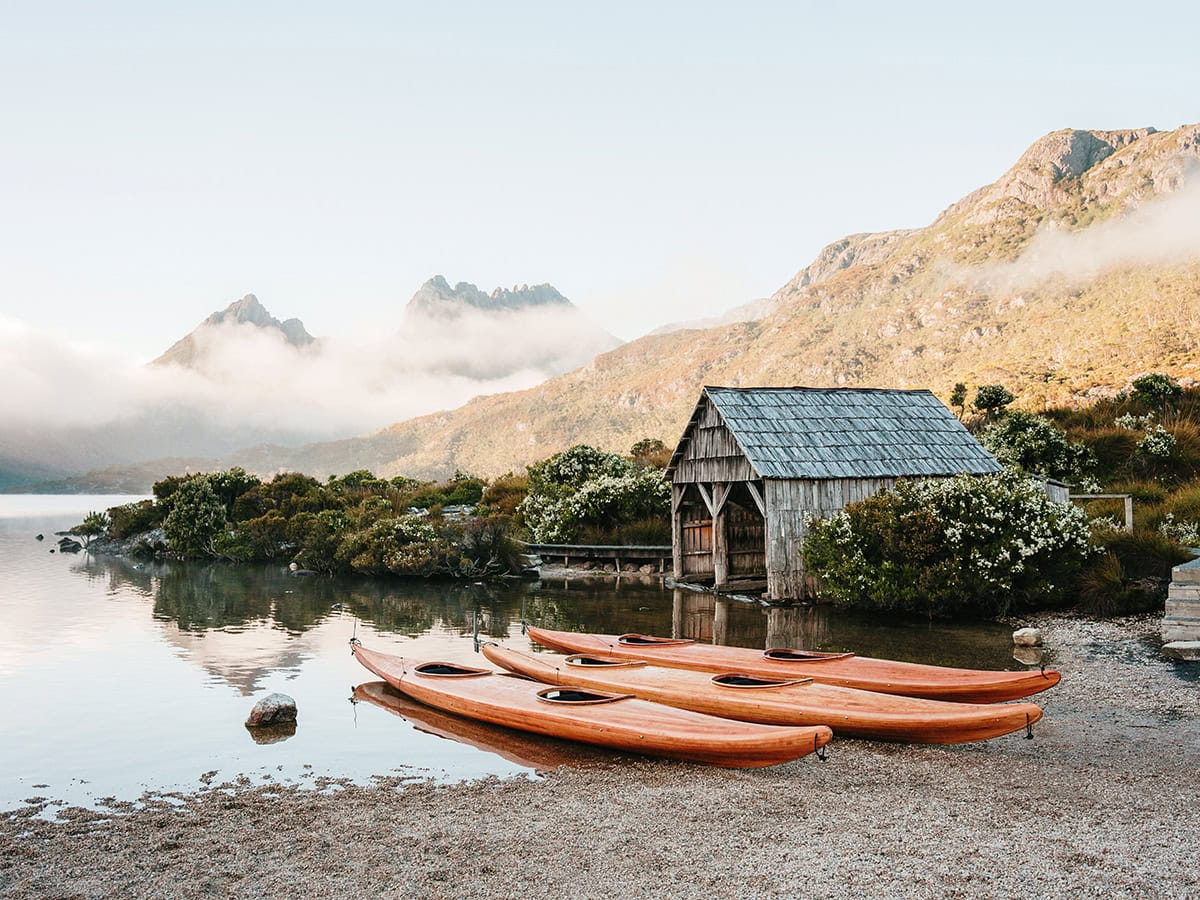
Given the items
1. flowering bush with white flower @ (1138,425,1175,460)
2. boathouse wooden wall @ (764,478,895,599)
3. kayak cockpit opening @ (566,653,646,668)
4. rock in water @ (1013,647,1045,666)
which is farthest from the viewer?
flowering bush with white flower @ (1138,425,1175,460)

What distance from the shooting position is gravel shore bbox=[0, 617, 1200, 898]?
6637mm

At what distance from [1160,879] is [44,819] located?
28.8 feet

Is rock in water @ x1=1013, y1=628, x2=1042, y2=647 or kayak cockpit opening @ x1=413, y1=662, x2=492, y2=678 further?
rock in water @ x1=1013, y1=628, x2=1042, y2=647

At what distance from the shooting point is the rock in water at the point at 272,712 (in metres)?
12.2

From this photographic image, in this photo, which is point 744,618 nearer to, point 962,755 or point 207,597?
point 962,755

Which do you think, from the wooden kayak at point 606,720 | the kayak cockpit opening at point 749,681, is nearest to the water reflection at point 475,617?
the wooden kayak at point 606,720

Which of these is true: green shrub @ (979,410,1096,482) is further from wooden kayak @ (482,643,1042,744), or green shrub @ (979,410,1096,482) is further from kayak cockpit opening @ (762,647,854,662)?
wooden kayak @ (482,643,1042,744)

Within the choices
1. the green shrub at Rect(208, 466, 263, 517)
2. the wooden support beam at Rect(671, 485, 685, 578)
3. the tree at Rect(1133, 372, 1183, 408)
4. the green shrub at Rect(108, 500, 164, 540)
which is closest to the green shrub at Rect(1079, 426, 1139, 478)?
the tree at Rect(1133, 372, 1183, 408)

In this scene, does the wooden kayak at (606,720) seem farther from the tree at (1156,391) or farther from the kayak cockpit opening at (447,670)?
the tree at (1156,391)

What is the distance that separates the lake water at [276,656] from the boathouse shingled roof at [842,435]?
3353 mm

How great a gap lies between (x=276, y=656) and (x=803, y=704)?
1032cm

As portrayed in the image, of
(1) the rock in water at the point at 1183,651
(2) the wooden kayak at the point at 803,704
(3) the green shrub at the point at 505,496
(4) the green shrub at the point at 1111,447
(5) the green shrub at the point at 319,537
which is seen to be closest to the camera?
(2) the wooden kayak at the point at 803,704

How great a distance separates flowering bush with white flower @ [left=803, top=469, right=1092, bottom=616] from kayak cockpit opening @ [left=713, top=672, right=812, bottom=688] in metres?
7.77

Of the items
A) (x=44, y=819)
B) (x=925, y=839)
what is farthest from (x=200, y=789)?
(x=925, y=839)
